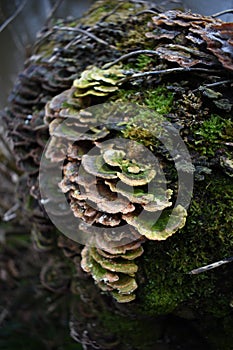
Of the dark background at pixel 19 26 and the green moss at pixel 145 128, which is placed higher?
the green moss at pixel 145 128

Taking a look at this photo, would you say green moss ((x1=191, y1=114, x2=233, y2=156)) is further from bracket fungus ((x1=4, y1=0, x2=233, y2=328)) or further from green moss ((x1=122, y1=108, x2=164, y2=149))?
green moss ((x1=122, y1=108, x2=164, y2=149))

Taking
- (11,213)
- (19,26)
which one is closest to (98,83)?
(11,213)

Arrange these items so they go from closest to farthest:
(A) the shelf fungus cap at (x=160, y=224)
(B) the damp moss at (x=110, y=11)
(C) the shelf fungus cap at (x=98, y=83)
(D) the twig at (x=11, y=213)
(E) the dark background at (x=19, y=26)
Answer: (A) the shelf fungus cap at (x=160, y=224)
(C) the shelf fungus cap at (x=98, y=83)
(B) the damp moss at (x=110, y=11)
(D) the twig at (x=11, y=213)
(E) the dark background at (x=19, y=26)

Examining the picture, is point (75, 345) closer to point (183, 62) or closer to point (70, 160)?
point (70, 160)

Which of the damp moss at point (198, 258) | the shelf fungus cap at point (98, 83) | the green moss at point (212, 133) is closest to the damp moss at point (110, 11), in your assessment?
the shelf fungus cap at point (98, 83)

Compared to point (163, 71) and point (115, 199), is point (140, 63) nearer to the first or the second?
point (163, 71)

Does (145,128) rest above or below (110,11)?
below

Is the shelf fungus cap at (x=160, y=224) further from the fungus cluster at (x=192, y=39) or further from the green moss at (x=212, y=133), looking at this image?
the fungus cluster at (x=192, y=39)

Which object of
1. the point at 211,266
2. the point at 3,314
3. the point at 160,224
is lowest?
the point at 3,314

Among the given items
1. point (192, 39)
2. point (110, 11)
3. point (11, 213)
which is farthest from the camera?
point (11, 213)

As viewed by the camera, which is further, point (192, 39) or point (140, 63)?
point (140, 63)
